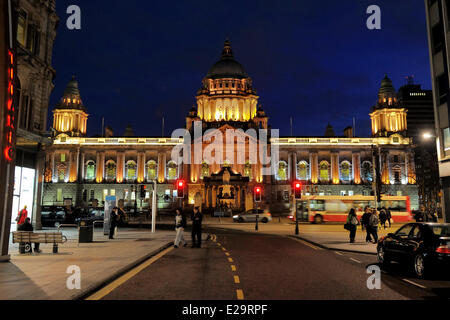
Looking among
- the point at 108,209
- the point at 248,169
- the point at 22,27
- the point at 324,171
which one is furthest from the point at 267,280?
the point at 324,171

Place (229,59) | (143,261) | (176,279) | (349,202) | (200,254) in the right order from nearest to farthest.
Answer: (176,279)
(143,261)
(200,254)
(349,202)
(229,59)

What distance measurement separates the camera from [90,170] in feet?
276

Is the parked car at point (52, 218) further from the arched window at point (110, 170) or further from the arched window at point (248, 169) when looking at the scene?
the arched window at point (248, 169)

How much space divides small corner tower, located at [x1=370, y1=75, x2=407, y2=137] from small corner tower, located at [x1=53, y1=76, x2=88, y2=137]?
6579cm

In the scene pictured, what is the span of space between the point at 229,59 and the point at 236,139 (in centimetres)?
2899

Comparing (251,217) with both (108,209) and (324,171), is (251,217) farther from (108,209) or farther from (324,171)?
(324,171)

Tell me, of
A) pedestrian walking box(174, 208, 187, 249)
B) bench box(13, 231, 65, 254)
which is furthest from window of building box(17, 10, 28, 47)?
pedestrian walking box(174, 208, 187, 249)

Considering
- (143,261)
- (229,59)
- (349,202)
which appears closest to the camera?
(143,261)

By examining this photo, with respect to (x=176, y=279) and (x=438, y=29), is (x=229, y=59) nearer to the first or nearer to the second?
(x=438, y=29)

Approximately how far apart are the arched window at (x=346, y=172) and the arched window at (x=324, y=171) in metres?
3.08

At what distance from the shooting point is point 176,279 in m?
10.7

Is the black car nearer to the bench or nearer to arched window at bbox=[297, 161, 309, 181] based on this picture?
the bench

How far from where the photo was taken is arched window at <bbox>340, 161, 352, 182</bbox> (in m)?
83.2
